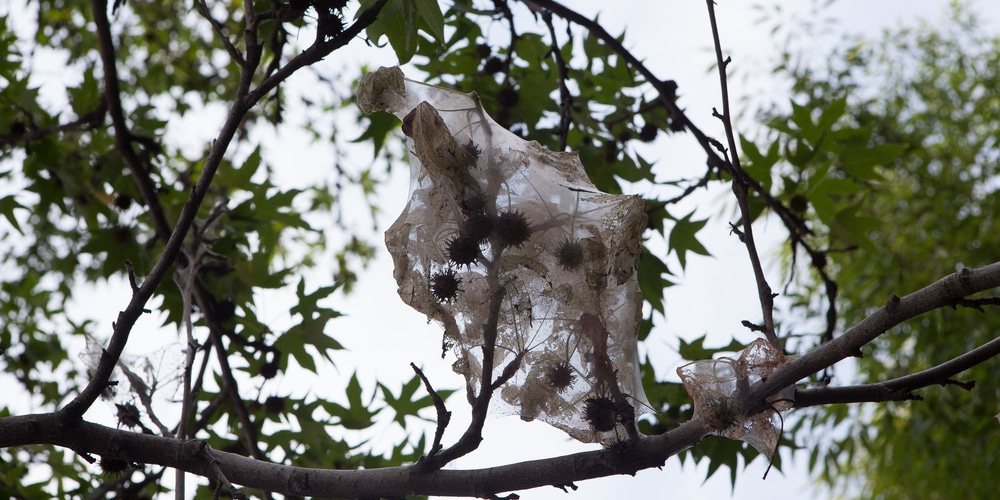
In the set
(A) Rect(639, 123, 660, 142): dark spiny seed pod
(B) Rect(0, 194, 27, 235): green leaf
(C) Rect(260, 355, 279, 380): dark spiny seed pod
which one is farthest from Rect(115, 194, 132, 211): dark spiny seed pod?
(A) Rect(639, 123, 660, 142): dark spiny seed pod

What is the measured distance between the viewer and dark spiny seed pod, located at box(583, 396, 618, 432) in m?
1.22

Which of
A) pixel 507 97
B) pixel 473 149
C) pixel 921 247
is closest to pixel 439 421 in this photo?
pixel 473 149

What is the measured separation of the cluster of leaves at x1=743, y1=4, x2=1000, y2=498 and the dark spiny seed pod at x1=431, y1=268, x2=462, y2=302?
304 cm

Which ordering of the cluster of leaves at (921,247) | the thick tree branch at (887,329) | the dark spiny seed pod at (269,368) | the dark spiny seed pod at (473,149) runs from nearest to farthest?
the thick tree branch at (887,329) → the dark spiny seed pod at (473,149) → the dark spiny seed pod at (269,368) → the cluster of leaves at (921,247)

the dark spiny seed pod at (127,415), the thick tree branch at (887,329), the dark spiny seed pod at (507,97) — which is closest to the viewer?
the thick tree branch at (887,329)

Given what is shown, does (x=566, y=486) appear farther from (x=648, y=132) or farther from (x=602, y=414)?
(x=648, y=132)

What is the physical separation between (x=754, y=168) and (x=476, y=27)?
1.07 metres

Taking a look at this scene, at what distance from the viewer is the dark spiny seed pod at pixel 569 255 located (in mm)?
1251

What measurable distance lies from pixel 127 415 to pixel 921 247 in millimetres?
4918

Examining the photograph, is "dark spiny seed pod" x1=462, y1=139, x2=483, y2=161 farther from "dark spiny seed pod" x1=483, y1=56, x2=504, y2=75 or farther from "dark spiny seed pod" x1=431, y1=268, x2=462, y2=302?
"dark spiny seed pod" x1=483, y1=56, x2=504, y2=75

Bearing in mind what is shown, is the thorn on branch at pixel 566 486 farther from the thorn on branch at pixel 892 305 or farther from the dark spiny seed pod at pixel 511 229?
the thorn on branch at pixel 892 305

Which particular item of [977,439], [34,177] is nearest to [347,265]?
[34,177]

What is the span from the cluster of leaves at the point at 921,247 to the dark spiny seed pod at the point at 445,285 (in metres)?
3.04

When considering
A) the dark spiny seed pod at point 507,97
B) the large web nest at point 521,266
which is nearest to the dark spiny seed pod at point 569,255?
the large web nest at point 521,266
